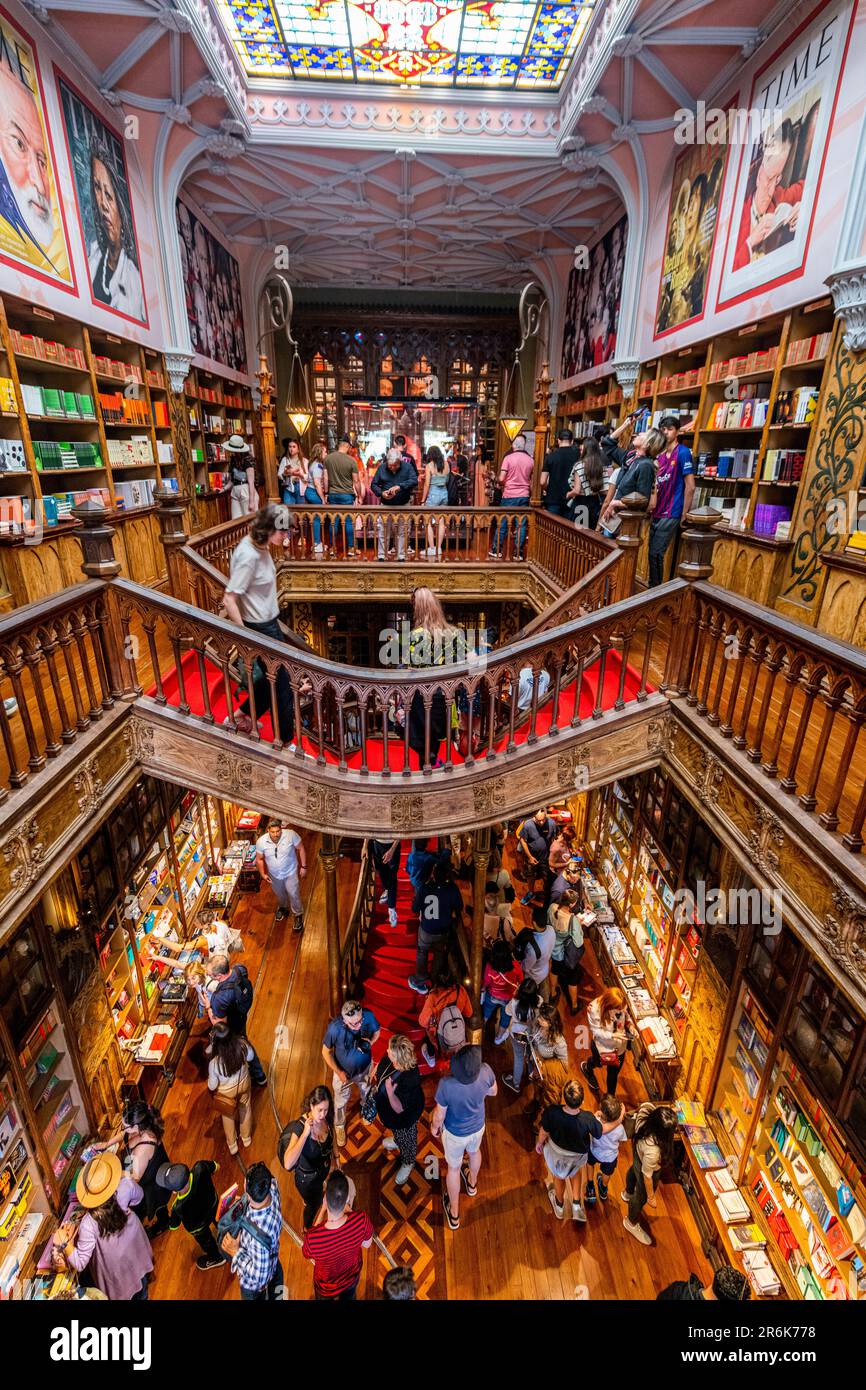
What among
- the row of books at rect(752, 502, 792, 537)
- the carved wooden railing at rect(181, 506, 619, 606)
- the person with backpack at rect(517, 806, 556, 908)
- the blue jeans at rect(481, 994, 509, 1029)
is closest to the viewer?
the blue jeans at rect(481, 994, 509, 1029)

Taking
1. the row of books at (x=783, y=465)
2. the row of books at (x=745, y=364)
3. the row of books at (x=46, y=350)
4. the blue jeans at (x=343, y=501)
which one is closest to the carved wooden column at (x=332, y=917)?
the row of books at (x=46, y=350)

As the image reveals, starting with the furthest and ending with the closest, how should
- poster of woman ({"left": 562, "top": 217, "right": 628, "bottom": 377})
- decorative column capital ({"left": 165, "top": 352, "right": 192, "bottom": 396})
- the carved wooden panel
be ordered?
poster of woman ({"left": 562, "top": 217, "right": 628, "bottom": 377}) → decorative column capital ({"left": 165, "top": 352, "right": 192, "bottom": 396}) → the carved wooden panel

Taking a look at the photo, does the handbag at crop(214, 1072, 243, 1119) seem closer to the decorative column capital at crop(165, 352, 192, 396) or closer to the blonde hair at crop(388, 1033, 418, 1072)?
the blonde hair at crop(388, 1033, 418, 1072)

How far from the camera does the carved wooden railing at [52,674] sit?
3078 millimetres

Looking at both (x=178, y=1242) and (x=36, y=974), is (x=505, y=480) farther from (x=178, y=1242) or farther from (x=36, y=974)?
(x=178, y=1242)

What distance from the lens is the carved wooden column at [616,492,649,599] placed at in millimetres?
5371

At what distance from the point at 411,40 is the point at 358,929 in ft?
35.6

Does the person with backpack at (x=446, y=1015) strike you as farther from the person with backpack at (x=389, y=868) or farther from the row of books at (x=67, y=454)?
the row of books at (x=67, y=454)

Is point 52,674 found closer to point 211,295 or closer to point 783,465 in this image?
point 783,465

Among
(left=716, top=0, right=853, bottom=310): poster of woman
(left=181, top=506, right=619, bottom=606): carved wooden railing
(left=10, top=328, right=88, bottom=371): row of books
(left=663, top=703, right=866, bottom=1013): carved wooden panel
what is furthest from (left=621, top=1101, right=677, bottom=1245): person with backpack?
(left=10, top=328, right=88, bottom=371): row of books

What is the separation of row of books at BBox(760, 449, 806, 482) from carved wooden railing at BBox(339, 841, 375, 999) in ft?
18.6

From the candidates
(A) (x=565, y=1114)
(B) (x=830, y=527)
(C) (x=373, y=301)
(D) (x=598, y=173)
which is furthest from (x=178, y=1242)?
(C) (x=373, y=301)

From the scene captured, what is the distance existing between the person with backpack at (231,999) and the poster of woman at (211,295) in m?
9.38

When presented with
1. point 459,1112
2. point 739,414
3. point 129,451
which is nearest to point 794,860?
point 459,1112
